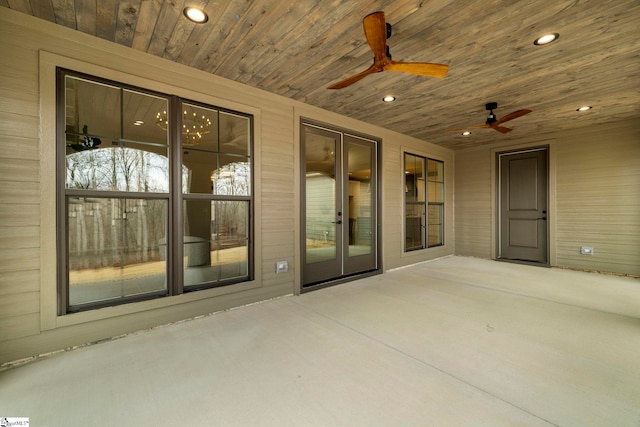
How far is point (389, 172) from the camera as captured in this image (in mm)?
5230

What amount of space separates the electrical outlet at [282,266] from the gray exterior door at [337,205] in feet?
1.08

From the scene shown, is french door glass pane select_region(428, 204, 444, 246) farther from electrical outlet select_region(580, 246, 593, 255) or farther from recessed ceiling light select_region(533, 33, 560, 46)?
recessed ceiling light select_region(533, 33, 560, 46)

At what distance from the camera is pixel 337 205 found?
14.4 ft

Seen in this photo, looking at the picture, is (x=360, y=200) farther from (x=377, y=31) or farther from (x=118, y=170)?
(x=118, y=170)

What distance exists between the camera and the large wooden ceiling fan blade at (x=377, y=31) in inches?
77.9

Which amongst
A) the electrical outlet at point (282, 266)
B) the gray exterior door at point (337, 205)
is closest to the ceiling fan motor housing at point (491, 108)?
the gray exterior door at point (337, 205)

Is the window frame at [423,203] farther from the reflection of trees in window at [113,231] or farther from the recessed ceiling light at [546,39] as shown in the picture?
the reflection of trees in window at [113,231]

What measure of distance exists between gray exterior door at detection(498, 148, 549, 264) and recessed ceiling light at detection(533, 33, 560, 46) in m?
4.10

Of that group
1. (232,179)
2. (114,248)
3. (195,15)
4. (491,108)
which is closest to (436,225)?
(491,108)

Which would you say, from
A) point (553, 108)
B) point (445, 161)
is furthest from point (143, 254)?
point (445, 161)

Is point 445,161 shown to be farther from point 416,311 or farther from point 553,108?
point 416,311

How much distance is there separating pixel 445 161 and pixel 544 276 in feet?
10.6

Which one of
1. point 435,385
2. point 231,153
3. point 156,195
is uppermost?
point 231,153

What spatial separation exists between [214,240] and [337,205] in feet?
6.56
